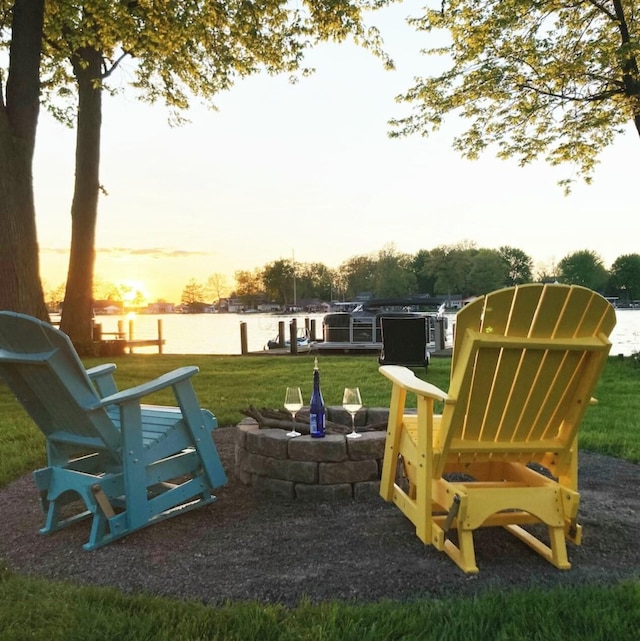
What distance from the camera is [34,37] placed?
9.84 meters

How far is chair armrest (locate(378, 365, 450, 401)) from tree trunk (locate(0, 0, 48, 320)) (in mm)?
7986

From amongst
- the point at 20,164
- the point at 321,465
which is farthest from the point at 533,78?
the point at 321,465

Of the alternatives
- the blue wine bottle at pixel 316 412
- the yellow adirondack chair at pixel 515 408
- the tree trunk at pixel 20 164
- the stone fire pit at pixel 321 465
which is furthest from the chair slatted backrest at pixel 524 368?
the tree trunk at pixel 20 164

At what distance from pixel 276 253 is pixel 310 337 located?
42.2 meters

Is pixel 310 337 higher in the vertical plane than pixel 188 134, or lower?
lower

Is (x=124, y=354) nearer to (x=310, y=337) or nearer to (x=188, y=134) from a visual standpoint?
(x=188, y=134)

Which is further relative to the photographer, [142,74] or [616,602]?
[142,74]

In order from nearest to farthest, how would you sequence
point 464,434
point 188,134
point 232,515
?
point 464,434 → point 232,515 → point 188,134

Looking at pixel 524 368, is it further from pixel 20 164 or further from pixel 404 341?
pixel 20 164

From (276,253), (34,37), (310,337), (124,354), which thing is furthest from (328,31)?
(276,253)

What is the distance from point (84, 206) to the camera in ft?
45.2

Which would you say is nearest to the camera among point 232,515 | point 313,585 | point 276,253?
point 313,585

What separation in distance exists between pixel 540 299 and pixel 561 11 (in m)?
12.0

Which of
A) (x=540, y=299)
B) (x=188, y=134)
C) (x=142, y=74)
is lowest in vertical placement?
(x=540, y=299)
